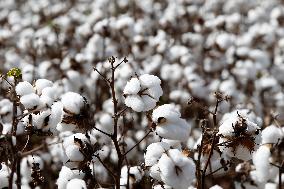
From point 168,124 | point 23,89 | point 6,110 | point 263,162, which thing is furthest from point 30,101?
point 263,162

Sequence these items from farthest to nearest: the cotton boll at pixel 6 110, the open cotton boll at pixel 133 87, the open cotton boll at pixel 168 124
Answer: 1. the cotton boll at pixel 6 110
2. the open cotton boll at pixel 133 87
3. the open cotton boll at pixel 168 124

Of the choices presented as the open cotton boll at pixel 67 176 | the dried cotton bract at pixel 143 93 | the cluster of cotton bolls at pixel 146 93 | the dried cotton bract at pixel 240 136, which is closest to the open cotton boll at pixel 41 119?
the cluster of cotton bolls at pixel 146 93

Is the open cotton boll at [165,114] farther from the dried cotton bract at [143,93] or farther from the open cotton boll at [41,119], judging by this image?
the open cotton boll at [41,119]

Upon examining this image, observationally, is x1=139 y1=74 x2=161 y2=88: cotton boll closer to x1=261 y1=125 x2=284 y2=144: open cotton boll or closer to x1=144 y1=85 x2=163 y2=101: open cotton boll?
x1=144 y1=85 x2=163 y2=101: open cotton boll

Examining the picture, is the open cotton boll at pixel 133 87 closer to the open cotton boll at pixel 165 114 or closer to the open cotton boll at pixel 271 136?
the open cotton boll at pixel 165 114

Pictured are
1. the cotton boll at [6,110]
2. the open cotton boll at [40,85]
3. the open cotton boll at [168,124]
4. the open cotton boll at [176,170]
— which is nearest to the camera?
the open cotton boll at [176,170]

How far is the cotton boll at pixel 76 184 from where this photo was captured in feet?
7.79

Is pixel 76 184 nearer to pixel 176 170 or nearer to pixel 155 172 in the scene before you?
pixel 155 172

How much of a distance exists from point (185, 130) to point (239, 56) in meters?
4.31

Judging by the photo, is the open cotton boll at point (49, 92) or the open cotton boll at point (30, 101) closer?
the open cotton boll at point (30, 101)

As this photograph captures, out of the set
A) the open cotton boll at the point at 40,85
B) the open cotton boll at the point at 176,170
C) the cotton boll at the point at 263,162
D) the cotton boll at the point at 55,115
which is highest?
the open cotton boll at the point at 40,85

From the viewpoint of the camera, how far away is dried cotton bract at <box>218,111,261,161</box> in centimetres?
241

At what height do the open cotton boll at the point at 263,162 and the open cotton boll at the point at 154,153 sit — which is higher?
the open cotton boll at the point at 263,162

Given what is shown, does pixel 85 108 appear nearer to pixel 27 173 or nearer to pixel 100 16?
pixel 27 173
